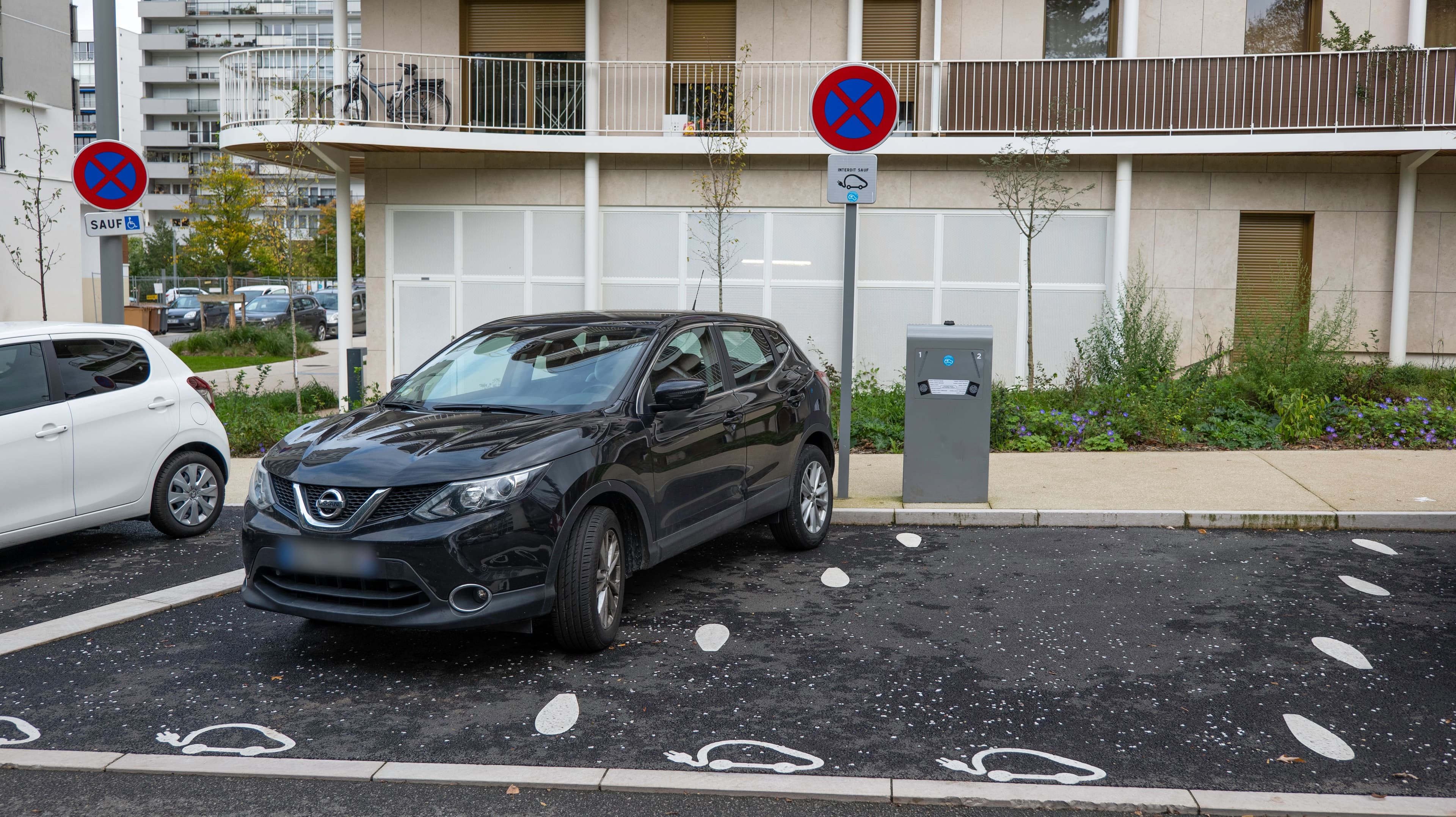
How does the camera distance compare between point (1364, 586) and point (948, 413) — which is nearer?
point (1364, 586)

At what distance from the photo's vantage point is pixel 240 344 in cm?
2733

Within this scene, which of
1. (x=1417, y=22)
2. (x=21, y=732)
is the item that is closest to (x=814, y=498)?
(x=21, y=732)

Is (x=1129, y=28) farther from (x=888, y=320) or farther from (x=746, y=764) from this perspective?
(x=746, y=764)

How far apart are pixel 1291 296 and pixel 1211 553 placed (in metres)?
7.83

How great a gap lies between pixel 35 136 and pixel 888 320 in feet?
80.9

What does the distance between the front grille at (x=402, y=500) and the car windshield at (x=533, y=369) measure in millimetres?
1005

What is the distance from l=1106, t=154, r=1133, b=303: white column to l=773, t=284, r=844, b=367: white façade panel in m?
3.90

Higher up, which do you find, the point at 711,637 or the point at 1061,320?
the point at 1061,320

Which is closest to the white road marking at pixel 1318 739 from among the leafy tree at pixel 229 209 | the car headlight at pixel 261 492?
the car headlight at pixel 261 492

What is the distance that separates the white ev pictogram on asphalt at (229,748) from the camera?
4324mm

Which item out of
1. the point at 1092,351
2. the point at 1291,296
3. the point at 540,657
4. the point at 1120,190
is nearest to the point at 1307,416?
the point at 1291,296

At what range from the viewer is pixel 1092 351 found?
52.5 ft

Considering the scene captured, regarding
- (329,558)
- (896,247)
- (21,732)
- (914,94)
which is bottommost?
(21,732)

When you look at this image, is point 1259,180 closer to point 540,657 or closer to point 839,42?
point 839,42
